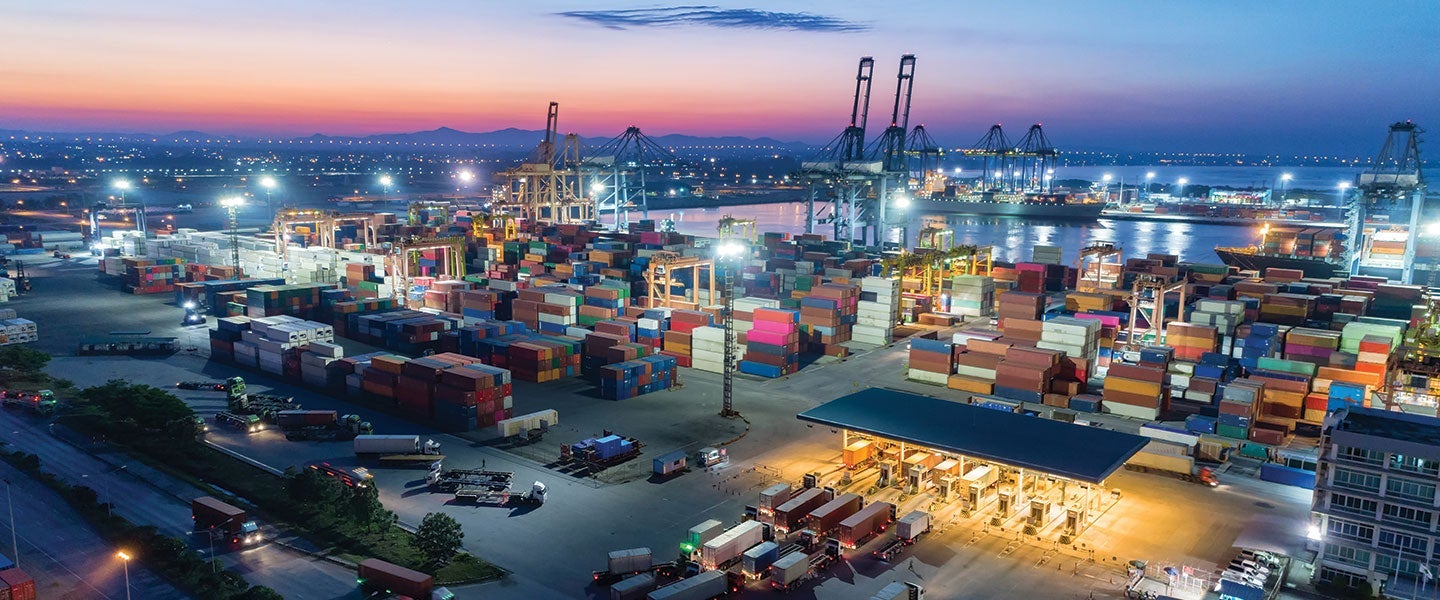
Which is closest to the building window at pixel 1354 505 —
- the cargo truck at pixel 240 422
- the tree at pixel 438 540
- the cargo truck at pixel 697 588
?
the cargo truck at pixel 697 588

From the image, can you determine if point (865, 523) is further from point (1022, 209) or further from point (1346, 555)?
point (1022, 209)

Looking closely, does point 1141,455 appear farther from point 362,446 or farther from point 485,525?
point 362,446

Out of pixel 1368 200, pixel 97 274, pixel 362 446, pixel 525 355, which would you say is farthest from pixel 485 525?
pixel 1368 200

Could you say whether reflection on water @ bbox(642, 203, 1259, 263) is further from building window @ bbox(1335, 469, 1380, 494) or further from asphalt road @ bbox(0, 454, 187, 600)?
asphalt road @ bbox(0, 454, 187, 600)

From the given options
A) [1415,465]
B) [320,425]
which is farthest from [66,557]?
[1415,465]

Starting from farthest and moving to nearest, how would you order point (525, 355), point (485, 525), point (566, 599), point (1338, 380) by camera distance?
point (525, 355) → point (1338, 380) → point (485, 525) → point (566, 599)

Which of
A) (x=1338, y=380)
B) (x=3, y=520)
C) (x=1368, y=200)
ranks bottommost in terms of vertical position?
(x=3, y=520)
